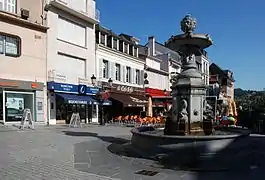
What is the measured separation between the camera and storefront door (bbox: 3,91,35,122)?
2205cm

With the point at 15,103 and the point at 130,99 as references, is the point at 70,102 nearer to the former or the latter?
the point at 15,103

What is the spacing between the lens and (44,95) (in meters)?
24.6

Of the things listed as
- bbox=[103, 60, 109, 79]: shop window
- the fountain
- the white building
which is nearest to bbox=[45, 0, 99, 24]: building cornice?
bbox=[103, 60, 109, 79]: shop window

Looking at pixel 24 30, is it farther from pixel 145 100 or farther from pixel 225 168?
pixel 225 168

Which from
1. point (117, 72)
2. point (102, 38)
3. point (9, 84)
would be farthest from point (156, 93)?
point (9, 84)

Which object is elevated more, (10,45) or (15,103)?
(10,45)

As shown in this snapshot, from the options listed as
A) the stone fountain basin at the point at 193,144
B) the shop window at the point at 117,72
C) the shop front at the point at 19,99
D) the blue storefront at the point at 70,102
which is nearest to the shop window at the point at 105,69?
the shop window at the point at 117,72

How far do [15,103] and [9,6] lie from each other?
6.90 metres

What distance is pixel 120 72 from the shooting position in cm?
3466

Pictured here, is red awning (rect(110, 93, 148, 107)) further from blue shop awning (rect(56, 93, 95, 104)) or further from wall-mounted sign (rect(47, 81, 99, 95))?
blue shop awning (rect(56, 93, 95, 104))

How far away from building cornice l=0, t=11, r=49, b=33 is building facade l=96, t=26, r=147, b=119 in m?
7.65

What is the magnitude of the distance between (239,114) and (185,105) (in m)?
15.9

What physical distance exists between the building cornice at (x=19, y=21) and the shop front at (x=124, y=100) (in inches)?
361

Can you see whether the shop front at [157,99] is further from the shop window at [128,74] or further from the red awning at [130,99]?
the shop window at [128,74]
